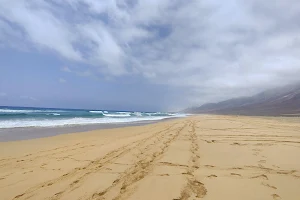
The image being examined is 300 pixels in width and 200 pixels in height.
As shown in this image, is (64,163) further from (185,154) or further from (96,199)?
(185,154)

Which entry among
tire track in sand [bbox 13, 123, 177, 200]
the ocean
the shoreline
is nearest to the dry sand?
tire track in sand [bbox 13, 123, 177, 200]

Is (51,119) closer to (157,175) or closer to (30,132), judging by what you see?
(30,132)

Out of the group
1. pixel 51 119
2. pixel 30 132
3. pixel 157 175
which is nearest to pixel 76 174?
pixel 157 175

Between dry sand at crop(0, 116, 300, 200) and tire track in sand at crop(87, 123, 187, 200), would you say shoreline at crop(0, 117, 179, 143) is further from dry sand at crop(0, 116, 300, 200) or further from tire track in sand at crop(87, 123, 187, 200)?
tire track in sand at crop(87, 123, 187, 200)

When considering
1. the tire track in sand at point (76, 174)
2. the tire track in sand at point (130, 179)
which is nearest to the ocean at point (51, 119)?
the tire track in sand at point (76, 174)

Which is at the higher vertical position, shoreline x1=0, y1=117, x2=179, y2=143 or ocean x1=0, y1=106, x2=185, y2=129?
ocean x1=0, y1=106, x2=185, y2=129

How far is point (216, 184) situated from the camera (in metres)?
4.17

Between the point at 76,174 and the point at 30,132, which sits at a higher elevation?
the point at 30,132

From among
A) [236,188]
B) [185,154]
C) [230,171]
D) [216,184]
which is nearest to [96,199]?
[216,184]

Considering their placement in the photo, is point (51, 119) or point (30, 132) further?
point (51, 119)

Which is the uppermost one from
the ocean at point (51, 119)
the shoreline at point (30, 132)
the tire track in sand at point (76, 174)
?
the ocean at point (51, 119)

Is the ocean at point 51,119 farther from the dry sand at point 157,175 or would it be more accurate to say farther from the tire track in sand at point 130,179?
the tire track in sand at point 130,179

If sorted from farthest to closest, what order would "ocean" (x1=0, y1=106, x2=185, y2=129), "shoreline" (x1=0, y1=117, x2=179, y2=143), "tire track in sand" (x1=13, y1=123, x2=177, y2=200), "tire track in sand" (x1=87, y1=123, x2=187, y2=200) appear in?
1. "ocean" (x1=0, y1=106, x2=185, y2=129)
2. "shoreline" (x1=0, y1=117, x2=179, y2=143)
3. "tire track in sand" (x1=13, y1=123, x2=177, y2=200)
4. "tire track in sand" (x1=87, y1=123, x2=187, y2=200)

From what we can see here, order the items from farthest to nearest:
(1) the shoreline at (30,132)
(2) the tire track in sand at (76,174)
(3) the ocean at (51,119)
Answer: (3) the ocean at (51,119) < (1) the shoreline at (30,132) < (2) the tire track in sand at (76,174)
